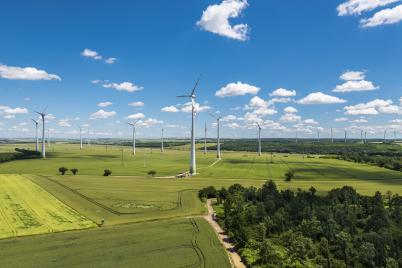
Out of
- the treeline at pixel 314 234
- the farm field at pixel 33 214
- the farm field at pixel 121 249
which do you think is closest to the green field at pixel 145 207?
the farm field at pixel 121 249

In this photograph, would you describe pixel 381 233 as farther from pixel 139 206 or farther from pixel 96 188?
pixel 96 188

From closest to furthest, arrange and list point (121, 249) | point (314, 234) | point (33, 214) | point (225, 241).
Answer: point (121, 249)
point (225, 241)
point (314, 234)
point (33, 214)

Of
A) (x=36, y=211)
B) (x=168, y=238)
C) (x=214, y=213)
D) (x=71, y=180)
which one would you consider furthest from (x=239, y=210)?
(x=71, y=180)

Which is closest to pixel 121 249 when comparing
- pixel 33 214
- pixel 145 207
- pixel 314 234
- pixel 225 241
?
pixel 225 241

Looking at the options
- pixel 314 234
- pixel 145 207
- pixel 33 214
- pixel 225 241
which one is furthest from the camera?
pixel 145 207

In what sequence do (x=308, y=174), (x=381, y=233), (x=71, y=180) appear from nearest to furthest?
(x=381, y=233), (x=71, y=180), (x=308, y=174)

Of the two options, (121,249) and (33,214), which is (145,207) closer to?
(33,214)

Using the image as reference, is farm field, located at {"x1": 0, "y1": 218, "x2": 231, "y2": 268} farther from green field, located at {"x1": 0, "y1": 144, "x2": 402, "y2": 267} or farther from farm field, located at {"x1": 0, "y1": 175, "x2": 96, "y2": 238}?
farm field, located at {"x1": 0, "y1": 175, "x2": 96, "y2": 238}

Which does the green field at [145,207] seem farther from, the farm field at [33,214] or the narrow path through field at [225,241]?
the farm field at [33,214]
